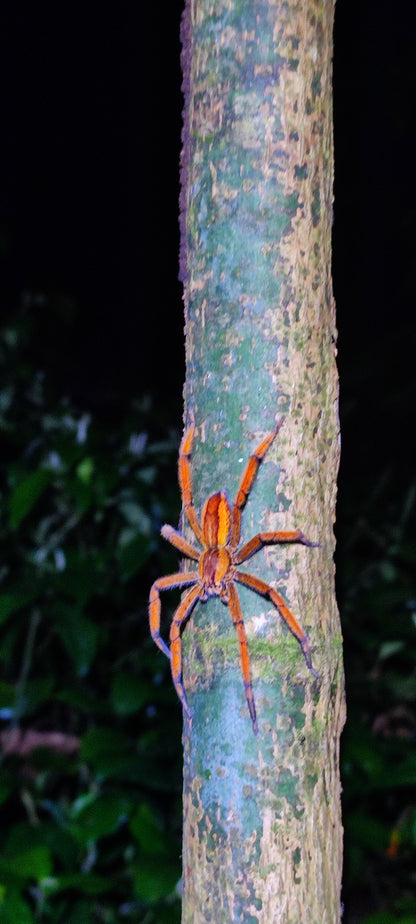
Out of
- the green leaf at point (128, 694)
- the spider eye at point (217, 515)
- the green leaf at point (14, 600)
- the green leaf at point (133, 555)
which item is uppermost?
the green leaf at point (133, 555)

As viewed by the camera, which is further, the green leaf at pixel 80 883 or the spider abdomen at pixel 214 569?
the green leaf at pixel 80 883

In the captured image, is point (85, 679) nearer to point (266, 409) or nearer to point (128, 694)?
point (128, 694)

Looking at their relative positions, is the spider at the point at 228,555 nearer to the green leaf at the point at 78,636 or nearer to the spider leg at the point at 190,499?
the spider leg at the point at 190,499

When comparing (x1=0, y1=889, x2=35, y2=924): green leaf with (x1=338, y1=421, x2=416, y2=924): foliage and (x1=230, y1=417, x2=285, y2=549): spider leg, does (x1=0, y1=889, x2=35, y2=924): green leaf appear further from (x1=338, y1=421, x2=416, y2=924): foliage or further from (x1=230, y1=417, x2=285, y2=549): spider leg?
(x1=230, y1=417, x2=285, y2=549): spider leg

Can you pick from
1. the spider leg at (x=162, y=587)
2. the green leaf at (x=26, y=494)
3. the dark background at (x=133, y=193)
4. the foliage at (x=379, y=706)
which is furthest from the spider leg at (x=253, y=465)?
the dark background at (x=133, y=193)

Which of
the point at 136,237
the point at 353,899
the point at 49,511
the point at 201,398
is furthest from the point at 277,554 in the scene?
the point at 136,237

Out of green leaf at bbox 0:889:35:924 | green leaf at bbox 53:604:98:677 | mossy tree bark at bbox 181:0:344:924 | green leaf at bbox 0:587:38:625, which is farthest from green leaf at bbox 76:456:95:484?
mossy tree bark at bbox 181:0:344:924

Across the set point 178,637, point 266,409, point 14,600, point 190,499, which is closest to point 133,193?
point 14,600
